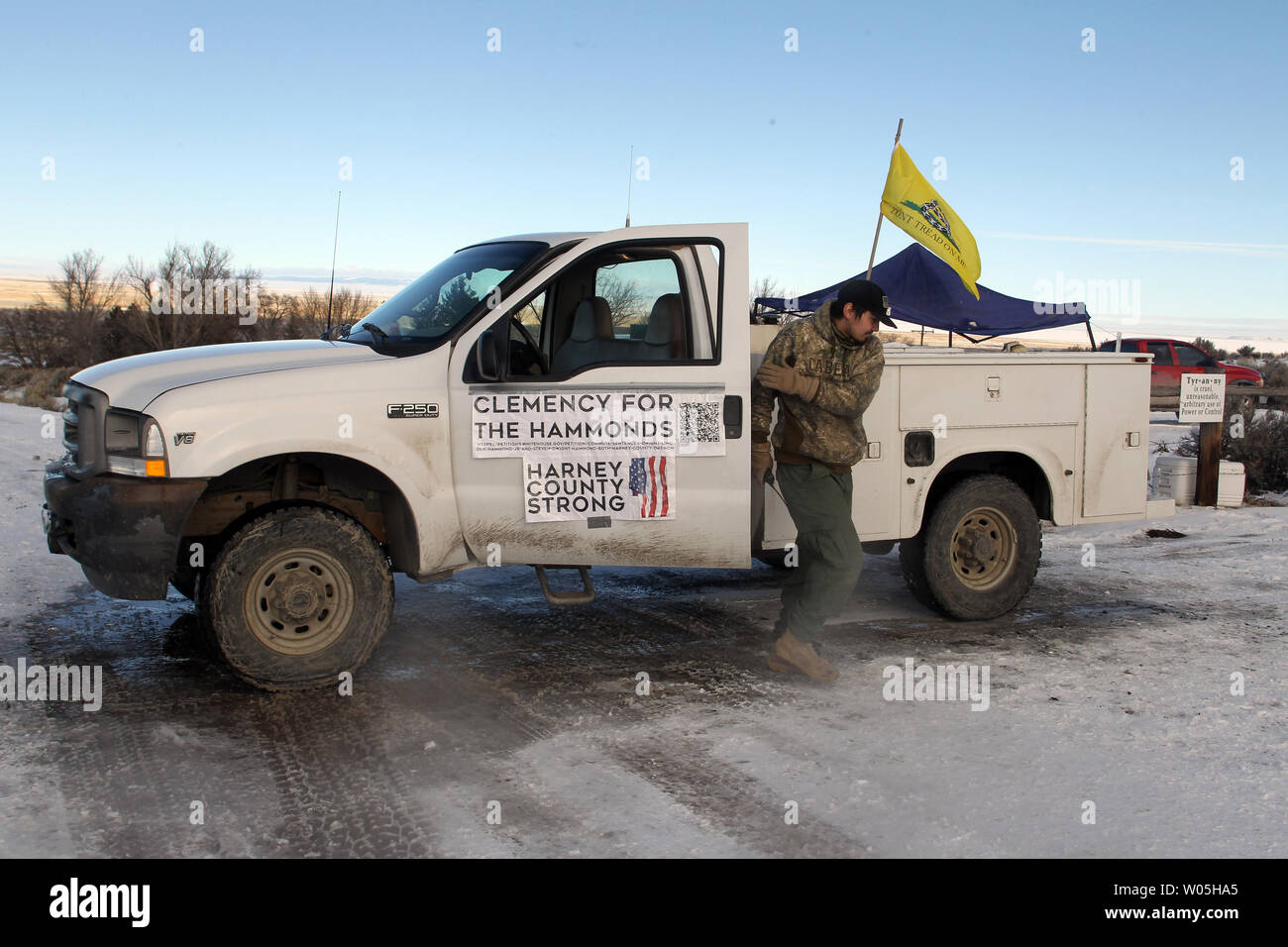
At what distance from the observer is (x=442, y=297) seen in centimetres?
551

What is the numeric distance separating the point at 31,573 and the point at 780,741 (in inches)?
218

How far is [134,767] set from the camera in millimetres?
4105

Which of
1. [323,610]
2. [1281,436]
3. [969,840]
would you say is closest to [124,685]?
[323,610]

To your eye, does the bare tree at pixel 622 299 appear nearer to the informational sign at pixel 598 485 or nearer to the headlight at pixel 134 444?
the informational sign at pixel 598 485

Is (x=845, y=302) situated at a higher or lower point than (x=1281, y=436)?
higher

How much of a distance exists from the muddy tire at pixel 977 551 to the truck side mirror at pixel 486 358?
2.99 metres

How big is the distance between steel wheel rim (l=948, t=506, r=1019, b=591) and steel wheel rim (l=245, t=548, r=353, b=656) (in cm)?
371

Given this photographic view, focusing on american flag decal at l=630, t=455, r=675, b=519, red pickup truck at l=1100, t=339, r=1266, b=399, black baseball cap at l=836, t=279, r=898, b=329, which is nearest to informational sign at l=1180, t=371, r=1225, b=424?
black baseball cap at l=836, t=279, r=898, b=329

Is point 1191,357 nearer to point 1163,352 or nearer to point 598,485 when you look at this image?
point 1163,352

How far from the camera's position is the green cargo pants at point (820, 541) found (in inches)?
211

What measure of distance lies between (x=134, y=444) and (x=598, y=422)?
6.96 feet

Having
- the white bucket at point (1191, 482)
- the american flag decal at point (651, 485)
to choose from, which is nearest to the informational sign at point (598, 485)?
the american flag decal at point (651, 485)
